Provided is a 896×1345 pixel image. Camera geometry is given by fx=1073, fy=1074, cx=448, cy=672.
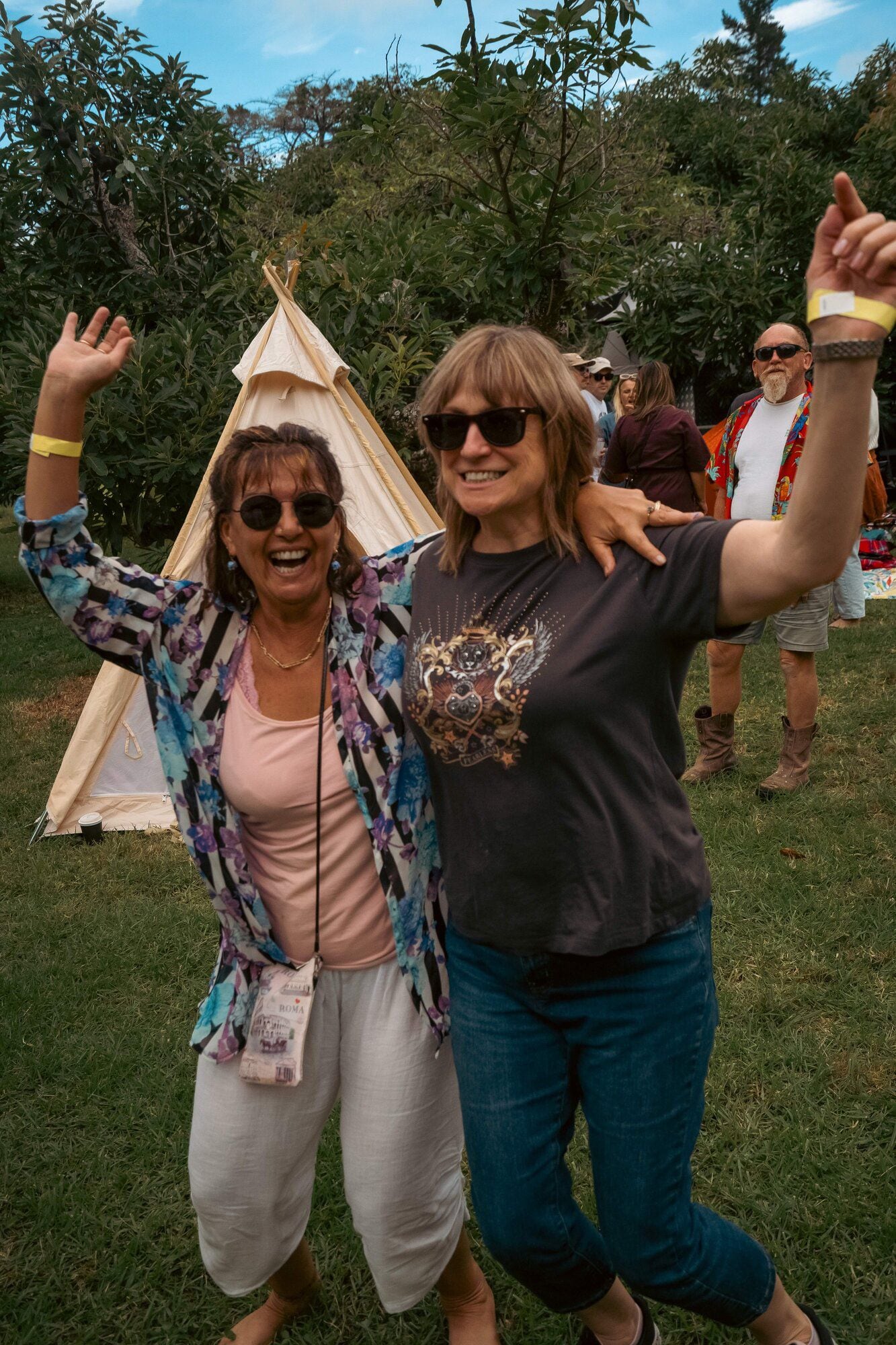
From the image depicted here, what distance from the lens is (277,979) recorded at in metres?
2.35

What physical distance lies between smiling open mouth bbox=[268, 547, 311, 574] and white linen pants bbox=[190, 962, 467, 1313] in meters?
0.88

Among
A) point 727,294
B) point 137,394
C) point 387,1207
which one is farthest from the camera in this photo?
point 727,294

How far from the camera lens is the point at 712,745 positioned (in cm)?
595

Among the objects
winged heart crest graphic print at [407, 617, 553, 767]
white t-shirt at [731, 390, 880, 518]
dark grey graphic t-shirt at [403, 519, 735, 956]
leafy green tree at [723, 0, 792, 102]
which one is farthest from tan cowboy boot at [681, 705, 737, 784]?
leafy green tree at [723, 0, 792, 102]

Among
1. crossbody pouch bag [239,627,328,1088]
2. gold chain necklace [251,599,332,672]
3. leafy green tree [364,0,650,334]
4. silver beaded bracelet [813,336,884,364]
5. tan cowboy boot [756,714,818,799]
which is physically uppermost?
leafy green tree [364,0,650,334]

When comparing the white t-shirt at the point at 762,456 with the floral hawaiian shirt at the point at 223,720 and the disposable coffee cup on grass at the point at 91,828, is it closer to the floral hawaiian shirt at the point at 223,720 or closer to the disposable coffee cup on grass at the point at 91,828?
the floral hawaiian shirt at the point at 223,720

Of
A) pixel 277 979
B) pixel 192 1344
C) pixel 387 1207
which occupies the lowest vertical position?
pixel 192 1344

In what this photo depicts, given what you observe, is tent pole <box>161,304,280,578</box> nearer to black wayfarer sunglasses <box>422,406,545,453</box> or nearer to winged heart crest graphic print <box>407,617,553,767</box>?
black wayfarer sunglasses <box>422,406,545,453</box>

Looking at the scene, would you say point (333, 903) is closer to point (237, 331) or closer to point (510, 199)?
point (510, 199)

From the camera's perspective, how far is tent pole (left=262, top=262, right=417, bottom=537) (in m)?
5.45

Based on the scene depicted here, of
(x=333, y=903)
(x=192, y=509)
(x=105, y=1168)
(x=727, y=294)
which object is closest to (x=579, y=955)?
(x=333, y=903)

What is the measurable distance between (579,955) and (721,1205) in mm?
1488

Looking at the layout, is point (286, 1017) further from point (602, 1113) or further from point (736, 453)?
point (736, 453)

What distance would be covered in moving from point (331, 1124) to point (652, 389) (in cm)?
541
